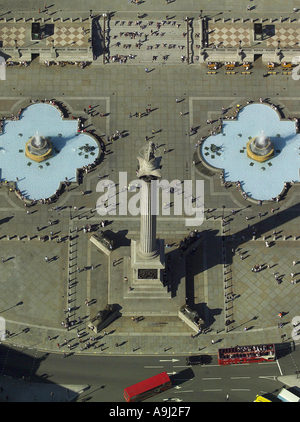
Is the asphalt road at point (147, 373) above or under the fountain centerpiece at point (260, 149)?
under

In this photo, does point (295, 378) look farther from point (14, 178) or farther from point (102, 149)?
point (14, 178)

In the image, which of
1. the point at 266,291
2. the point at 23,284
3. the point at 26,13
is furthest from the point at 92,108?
the point at 266,291

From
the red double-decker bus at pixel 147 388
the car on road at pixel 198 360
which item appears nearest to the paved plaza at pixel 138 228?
the car on road at pixel 198 360

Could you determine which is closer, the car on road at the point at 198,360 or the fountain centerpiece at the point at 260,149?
the car on road at the point at 198,360

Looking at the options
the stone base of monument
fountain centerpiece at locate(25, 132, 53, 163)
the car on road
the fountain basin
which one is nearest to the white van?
the car on road

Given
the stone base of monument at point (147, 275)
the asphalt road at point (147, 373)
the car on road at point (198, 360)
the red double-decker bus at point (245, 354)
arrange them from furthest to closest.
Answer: the car on road at point (198, 360), the red double-decker bus at point (245, 354), the stone base of monument at point (147, 275), the asphalt road at point (147, 373)

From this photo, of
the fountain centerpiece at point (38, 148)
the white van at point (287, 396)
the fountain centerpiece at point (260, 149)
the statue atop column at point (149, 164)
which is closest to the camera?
the statue atop column at point (149, 164)

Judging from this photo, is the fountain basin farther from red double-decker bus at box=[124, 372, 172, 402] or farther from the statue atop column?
red double-decker bus at box=[124, 372, 172, 402]

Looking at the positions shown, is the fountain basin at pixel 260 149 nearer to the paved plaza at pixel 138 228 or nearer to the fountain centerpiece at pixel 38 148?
the paved plaza at pixel 138 228
